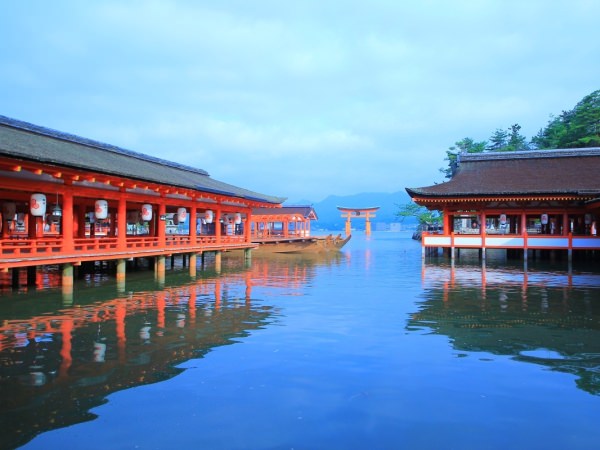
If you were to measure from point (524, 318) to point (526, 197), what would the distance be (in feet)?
62.7

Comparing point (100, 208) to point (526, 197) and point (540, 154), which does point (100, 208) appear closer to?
point (526, 197)

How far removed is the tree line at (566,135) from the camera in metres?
53.1

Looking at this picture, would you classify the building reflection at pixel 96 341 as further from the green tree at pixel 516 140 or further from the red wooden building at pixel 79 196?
the green tree at pixel 516 140

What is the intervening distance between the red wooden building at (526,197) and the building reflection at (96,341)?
Result: 645 inches

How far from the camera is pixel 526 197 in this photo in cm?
3039

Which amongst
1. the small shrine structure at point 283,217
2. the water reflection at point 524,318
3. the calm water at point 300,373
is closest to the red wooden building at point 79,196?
the calm water at point 300,373

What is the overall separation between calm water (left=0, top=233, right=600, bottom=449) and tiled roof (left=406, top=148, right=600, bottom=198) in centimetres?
1503

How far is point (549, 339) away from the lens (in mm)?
11016

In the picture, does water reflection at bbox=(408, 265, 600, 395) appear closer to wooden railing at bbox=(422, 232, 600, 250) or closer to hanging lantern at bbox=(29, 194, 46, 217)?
wooden railing at bbox=(422, 232, 600, 250)

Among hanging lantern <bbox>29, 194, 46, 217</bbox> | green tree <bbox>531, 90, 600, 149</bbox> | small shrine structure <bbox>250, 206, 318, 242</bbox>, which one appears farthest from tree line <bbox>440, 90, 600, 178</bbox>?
hanging lantern <bbox>29, 194, 46, 217</bbox>

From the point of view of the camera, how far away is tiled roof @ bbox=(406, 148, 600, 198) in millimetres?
30766

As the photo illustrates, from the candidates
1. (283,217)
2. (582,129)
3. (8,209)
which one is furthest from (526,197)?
(582,129)

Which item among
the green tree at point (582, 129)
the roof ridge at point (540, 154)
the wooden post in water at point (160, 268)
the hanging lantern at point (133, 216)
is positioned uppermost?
the green tree at point (582, 129)

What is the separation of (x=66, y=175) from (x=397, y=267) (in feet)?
64.6
